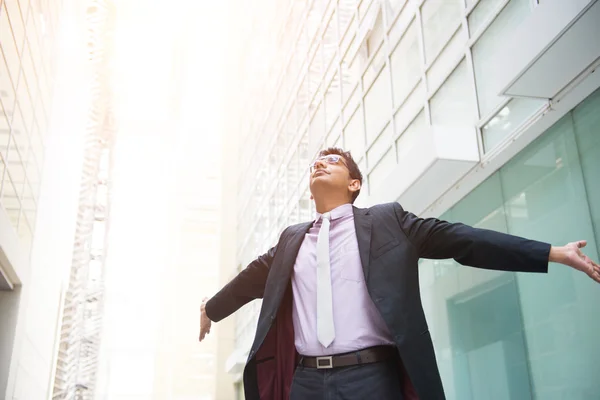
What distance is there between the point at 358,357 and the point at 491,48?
436cm

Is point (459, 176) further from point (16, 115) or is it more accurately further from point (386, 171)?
point (16, 115)

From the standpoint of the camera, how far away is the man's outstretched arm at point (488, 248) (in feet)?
10.1

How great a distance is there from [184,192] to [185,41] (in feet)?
26.8

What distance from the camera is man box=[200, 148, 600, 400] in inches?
125

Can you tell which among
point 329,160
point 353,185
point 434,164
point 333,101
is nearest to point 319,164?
point 329,160

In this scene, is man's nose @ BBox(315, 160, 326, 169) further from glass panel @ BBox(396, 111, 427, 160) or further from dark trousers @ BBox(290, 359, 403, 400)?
glass panel @ BBox(396, 111, 427, 160)

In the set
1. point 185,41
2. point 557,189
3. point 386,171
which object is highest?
point 185,41

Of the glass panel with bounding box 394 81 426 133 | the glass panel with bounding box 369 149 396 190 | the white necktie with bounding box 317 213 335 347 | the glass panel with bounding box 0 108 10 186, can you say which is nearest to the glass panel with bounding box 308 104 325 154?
the glass panel with bounding box 369 149 396 190

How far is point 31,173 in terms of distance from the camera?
473 inches

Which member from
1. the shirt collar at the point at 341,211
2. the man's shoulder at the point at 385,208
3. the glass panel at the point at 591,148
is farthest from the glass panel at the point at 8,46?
the glass panel at the point at 591,148

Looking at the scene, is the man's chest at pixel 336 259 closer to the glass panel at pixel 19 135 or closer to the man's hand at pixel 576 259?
the man's hand at pixel 576 259

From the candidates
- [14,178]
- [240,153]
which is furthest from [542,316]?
[240,153]

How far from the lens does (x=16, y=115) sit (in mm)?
10344

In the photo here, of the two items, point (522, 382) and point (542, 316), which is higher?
point (542, 316)
